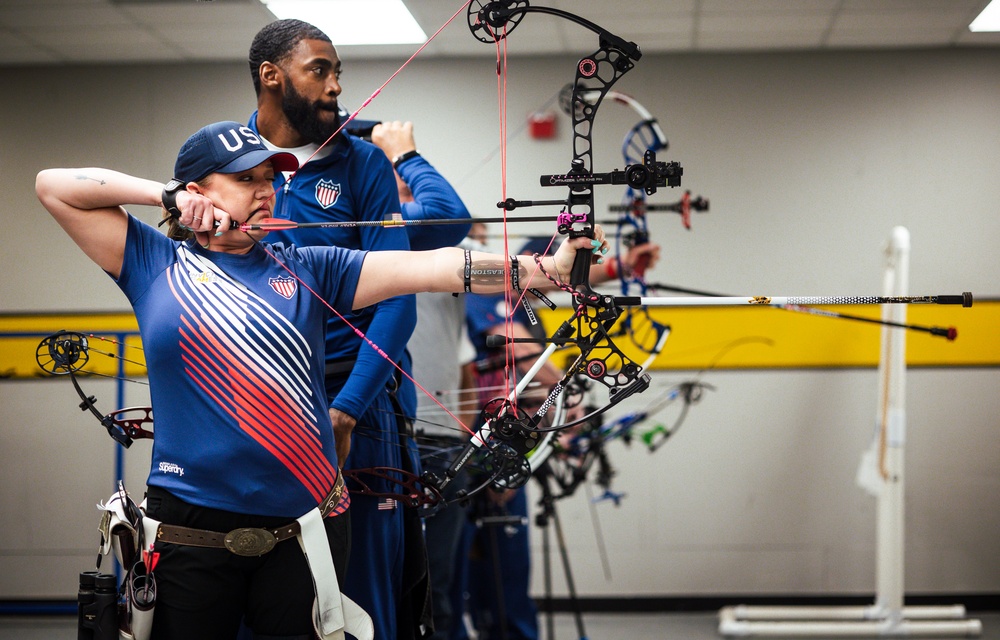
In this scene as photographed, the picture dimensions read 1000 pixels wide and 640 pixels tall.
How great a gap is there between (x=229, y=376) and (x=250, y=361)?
0.04 metres

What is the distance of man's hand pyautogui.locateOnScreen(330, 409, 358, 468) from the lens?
168 cm

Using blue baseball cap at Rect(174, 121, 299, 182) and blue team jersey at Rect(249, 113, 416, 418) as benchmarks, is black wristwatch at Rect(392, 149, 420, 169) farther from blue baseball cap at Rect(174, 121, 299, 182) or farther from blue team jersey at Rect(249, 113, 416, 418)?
blue baseball cap at Rect(174, 121, 299, 182)

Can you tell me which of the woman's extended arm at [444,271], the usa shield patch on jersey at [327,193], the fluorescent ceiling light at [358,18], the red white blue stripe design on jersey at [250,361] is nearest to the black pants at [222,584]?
the red white blue stripe design on jersey at [250,361]

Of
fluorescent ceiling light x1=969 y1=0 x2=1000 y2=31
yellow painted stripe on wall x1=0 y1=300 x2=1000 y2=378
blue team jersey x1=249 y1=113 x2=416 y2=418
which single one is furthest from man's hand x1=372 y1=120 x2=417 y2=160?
fluorescent ceiling light x1=969 y1=0 x2=1000 y2=31

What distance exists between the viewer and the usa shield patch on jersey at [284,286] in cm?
147

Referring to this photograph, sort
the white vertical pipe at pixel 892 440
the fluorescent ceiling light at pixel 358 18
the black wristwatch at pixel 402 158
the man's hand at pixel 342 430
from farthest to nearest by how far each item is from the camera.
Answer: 1. the white vertical pipe at pixel 892 440
2. the fluorescent ceiling light at pixel 358 18
3. the black wristwatch at pixel 402 158
4. the man's hand at pixel 342 430

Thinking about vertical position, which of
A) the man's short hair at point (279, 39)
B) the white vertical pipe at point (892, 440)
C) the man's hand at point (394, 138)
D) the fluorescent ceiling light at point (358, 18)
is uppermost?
the fluorescent ceiling light at point (358, 18)

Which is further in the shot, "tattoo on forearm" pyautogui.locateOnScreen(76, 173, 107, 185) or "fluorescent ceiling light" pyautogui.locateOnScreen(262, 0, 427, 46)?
"fluorescent ceiling light" pyautogui.locateOnScreen(262, 0, 427, 46)

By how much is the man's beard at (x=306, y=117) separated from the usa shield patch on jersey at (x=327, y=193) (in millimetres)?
81

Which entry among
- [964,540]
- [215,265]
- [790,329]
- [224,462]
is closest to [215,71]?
[215,265]

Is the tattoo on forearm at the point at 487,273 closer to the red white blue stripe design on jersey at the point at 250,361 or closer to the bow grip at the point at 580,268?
the bow grip at the point at 580,268

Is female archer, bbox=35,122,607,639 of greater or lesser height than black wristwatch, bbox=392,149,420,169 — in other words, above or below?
below

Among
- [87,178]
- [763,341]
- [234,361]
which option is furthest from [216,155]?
[763,341]

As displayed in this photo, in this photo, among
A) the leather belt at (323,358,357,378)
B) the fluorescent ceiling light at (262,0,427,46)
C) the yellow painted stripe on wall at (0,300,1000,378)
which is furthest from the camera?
the yellow painted stripe on wall at (0,300,1000,378)
